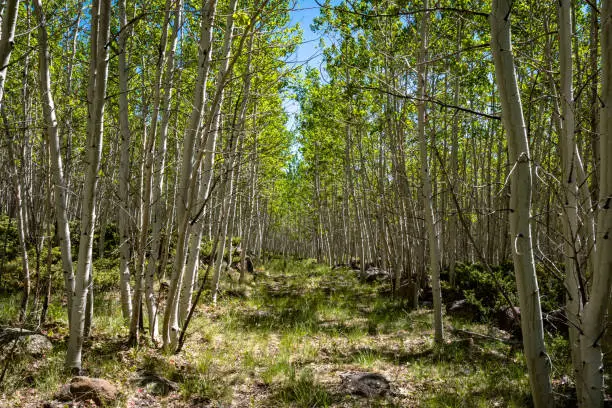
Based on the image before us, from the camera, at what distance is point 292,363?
5.20 meters

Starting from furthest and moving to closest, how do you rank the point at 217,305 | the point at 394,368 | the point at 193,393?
1. the point at 217,305
2. the point at 394,368
3. the point at 193,393

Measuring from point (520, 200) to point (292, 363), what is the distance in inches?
161

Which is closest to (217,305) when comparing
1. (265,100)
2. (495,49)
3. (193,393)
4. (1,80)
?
(193,393)

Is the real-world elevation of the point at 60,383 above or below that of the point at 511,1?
below

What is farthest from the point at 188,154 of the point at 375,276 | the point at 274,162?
the point at 375,276

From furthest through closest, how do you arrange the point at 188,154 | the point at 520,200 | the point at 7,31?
the point at 188,154 → the point at 7,31 → the point at 520,200

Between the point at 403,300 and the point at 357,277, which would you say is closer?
the point at 403,300

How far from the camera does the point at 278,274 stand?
1747 cm

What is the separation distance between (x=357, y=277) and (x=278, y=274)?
3.75 meters

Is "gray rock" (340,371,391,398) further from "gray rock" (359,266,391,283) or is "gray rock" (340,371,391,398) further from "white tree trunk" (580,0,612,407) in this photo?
"gray rock" (359,266,391,283)

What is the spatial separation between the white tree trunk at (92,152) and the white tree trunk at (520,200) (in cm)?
330

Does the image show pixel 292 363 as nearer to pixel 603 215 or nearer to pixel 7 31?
pixel 603 215

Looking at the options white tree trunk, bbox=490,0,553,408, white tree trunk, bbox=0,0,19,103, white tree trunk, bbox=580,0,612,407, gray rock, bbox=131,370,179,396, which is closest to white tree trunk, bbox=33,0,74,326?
gray rock, bbox=131,370,179,396

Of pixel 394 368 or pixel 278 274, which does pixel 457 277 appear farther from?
pixel 278 274
